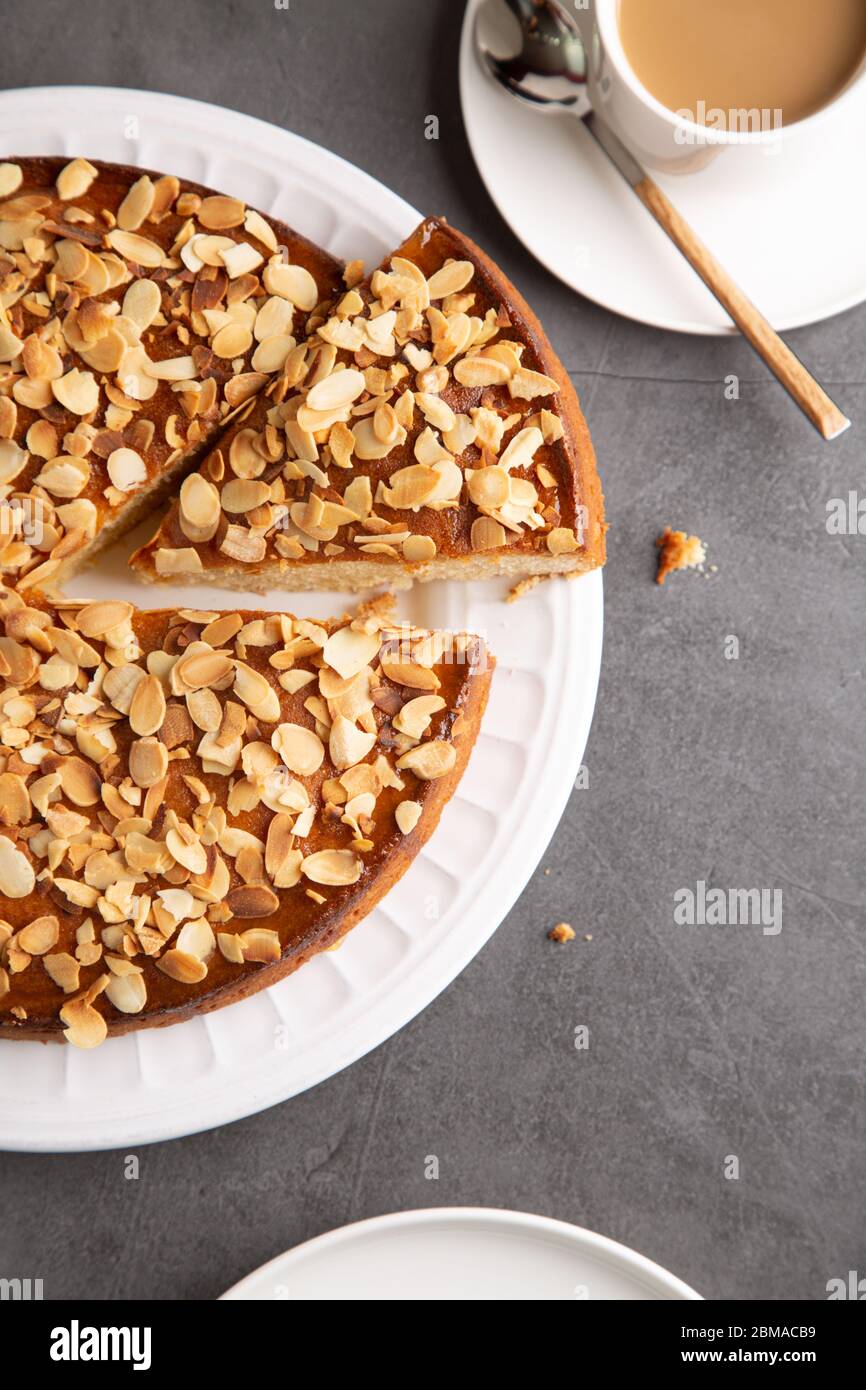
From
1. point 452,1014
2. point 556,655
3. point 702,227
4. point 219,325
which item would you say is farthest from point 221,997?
point 702,227

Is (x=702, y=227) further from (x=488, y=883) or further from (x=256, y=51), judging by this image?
(x=488, y=883)

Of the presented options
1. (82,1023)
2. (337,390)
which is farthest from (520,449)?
(82,1023)

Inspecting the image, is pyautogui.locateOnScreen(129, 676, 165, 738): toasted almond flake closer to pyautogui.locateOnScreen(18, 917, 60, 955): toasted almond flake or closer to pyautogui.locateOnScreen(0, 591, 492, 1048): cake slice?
pyautogui.locateOnScreen(0, 591, 492, 1048): cake slice

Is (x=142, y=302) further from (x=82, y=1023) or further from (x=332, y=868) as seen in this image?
(x=82, y=1023)

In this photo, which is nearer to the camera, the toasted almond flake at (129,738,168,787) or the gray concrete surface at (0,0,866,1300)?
the toasted almond flake at (129,738,168,787)

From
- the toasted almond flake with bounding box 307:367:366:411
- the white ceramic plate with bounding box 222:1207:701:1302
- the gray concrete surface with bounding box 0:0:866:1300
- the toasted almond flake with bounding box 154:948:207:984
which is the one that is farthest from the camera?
the gray concrete surface with bounding box 0:0:866:1300

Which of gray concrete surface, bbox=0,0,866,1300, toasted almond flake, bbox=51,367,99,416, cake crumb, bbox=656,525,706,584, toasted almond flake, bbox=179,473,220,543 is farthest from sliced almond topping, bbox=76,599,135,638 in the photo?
cake crumb, bbox=656,525,706,584

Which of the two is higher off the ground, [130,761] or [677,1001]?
[130,761]
